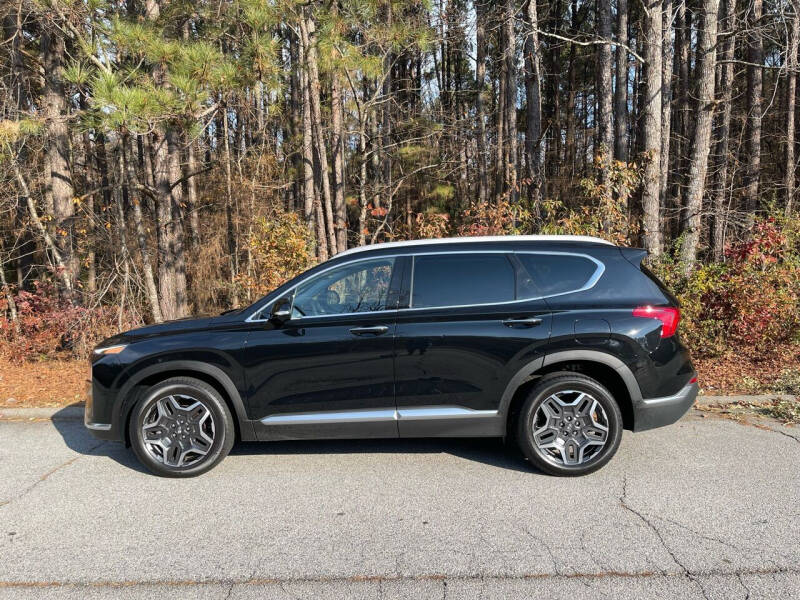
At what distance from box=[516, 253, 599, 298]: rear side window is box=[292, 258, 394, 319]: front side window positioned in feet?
3.61

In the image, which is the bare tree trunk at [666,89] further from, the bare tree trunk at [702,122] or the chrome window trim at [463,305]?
the chrome window trim at [463,305]

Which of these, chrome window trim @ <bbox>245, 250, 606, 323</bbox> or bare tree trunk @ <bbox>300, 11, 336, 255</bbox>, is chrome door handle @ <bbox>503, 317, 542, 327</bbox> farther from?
bare tree trunk @ <bbox>300, 11, 336, 255</bbox>

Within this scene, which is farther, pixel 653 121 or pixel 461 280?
pixel 653 121

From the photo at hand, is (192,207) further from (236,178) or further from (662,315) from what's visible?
(662,315)

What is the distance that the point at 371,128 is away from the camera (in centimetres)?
1844

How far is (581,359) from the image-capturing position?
4238 millimetres

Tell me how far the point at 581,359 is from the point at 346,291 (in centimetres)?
191

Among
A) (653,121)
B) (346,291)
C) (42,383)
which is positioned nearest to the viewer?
(346,291)

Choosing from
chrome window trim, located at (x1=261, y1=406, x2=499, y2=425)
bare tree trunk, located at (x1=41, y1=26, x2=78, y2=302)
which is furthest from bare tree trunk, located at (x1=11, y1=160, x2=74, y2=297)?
chrome window trim, located at (x1=261, y1=406, x2=499, y2=425)

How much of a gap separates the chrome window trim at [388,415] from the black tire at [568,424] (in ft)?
0.91

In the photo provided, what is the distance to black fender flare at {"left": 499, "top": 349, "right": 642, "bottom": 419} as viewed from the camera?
4.22 meters

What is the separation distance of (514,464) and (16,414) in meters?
5.64

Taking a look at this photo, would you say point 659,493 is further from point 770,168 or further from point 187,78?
point 770,168

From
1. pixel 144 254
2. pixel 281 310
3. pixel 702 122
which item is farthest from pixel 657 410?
pixel 144 254
